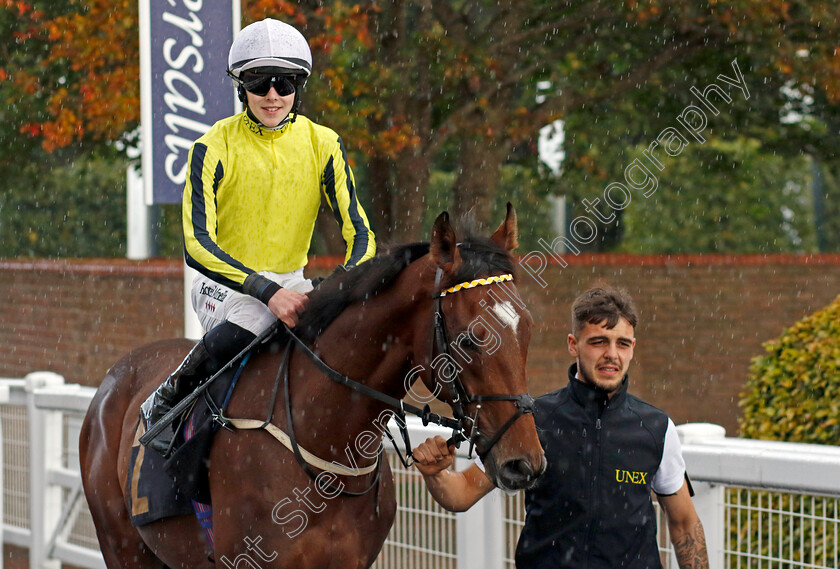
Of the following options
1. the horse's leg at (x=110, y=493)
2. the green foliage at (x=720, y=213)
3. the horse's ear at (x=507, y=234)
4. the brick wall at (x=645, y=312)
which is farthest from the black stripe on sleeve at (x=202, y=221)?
the green foliage at (x=720, y=213)

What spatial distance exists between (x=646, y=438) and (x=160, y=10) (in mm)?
4045

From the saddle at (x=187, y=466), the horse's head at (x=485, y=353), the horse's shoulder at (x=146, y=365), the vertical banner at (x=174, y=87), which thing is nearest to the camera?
the horse's head at (x=485, y=353)

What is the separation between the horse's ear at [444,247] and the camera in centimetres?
306

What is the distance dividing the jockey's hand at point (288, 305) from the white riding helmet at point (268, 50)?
2.63 ft

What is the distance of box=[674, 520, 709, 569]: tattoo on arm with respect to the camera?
3.18m

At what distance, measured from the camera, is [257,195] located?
3.74 m

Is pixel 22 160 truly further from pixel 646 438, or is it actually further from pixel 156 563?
pixel 646 438

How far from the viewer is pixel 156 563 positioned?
4.46 m

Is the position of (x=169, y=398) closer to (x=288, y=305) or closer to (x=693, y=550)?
(x=288, y=305)

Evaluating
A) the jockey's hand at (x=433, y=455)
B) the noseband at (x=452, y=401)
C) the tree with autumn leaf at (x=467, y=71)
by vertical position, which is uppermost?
the tree with autumn leaf at (x=467, y=71)

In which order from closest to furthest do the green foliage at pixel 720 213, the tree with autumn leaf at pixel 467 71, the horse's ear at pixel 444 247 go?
the horse's ear at pixel 444 247
the tree with autumn leaf at pixel 467 71
the green foliage at pixel 720 213

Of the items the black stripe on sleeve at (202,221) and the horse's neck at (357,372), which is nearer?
the horse's neck at (357,372)

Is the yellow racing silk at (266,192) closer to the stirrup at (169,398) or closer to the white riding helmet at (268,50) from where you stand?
the white riding helmet at (268,50)

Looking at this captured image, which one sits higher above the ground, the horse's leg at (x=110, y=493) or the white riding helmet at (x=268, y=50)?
the white riding helmet at (x=268, y=50)
